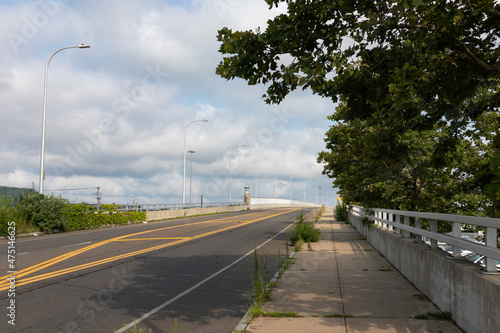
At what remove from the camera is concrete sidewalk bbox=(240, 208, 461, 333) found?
617 cm

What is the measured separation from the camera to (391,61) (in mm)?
8750

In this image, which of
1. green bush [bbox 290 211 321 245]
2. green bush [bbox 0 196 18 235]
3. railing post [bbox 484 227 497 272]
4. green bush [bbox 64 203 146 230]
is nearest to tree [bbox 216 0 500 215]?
railing post [bbox 484 227 497 272]

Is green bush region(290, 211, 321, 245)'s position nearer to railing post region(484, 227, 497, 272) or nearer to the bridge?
the bridge

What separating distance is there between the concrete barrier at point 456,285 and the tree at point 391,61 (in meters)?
1.18

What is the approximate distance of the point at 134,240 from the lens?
1944cm

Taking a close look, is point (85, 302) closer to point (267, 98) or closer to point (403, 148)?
point (267, 98)

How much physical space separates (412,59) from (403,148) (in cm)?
170

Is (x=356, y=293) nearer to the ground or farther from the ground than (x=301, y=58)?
nearer to the ground

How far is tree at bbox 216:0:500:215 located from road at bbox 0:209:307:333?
385 cm

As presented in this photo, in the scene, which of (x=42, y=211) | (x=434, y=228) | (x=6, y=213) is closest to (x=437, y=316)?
(x=434, y=228)

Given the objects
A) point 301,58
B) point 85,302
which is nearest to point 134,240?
point 85,302

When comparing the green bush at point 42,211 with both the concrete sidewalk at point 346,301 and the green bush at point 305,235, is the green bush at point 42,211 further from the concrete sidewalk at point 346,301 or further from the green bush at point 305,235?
the concrete sidewalk at point 346,301

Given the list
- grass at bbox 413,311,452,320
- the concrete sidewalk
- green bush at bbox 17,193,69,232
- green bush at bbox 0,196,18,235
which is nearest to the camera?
the concrete sidewalk

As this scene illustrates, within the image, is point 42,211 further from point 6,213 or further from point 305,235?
point 305,235
